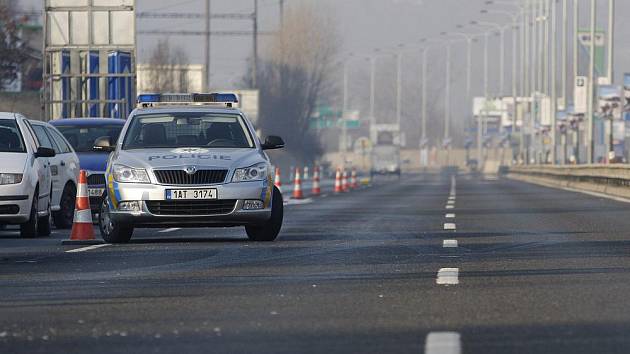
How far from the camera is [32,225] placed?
20.1m

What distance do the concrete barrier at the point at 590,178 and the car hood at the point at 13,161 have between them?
2234cm

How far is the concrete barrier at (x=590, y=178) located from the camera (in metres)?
41.8

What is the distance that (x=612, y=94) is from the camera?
73.6 metres

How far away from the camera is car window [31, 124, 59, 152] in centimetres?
2148

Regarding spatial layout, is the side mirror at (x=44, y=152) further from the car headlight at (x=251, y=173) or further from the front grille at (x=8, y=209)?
the car headlight at (x=251, y=173)

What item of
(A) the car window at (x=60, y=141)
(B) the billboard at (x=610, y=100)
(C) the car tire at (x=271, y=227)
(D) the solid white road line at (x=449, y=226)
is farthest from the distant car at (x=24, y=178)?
(B) the billboard at (x=610, y=100)

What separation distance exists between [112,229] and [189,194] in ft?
3.14

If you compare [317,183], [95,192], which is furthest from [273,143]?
[317,183]

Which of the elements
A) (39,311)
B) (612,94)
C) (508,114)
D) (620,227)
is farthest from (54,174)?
(508,114)

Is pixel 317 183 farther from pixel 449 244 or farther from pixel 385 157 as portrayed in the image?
pixel 385 157

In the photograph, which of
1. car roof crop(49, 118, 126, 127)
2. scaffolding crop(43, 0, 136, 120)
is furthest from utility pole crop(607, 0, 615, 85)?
car roof crop(49, 118, 126, 127)

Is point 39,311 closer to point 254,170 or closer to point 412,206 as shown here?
point 254,170

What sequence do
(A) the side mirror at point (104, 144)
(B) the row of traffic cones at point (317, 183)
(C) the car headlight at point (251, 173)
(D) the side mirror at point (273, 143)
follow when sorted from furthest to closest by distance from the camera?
(B) the row of traffic cones at point (317, 183), (D) the side mirror at point (273, 143), (A) the side mirror at point (104, 144), (C) the car headlight at point (251, 173)

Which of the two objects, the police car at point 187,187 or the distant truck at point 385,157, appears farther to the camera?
the distant truck at point 385,157
